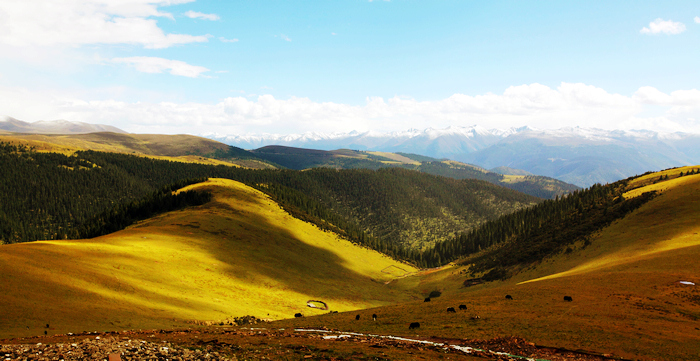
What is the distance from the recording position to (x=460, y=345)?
25547 mm

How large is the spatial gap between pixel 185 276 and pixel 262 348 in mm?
41152

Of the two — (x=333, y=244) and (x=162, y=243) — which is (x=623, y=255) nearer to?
(x=162, y=243)

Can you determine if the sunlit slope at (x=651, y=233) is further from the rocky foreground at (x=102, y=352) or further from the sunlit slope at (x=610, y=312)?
the rocky foreground at (x=102, y=352)

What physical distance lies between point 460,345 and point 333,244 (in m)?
117

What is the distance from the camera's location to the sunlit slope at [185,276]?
31.3 metres

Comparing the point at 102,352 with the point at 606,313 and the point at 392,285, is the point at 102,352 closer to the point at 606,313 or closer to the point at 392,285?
the point at 606,313

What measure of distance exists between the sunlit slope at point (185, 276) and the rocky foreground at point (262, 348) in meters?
9.71

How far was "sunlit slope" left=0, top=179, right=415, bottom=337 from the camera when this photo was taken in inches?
1232

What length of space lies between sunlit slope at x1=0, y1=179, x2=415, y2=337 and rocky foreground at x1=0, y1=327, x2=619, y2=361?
9712 mm

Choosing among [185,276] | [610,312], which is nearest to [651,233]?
[610,312]

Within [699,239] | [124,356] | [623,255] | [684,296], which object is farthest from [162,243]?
[699,239]

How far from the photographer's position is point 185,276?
56656mm

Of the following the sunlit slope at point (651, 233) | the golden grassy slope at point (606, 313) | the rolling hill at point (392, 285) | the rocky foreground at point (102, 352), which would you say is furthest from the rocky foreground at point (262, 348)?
the sunlit slope at point (651, 233)

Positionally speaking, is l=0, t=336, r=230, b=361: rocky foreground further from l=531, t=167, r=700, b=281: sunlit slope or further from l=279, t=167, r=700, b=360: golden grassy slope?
l=531, t=167, r=700, b=281: sunlit slope
